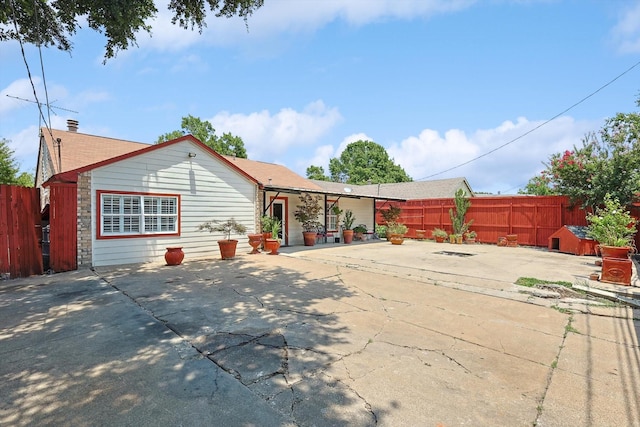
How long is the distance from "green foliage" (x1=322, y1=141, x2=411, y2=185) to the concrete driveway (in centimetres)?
4302

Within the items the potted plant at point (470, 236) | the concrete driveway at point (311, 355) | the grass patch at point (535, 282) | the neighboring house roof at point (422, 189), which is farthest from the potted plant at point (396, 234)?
the neighboring house roof at point (422, 189)

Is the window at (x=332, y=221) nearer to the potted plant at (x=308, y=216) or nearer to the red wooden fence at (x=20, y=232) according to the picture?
the potted plant at (x=308, y=216)

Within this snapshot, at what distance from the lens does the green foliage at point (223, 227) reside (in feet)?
31.8

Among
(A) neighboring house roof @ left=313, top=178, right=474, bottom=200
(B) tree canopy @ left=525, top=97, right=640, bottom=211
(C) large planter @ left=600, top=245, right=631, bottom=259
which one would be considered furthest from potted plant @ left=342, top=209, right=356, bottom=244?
(A) neighboring house roof @ left=313, top=178, right=474, bottom=200

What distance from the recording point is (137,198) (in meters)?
9.05

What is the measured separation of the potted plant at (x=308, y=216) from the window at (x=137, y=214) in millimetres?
5720

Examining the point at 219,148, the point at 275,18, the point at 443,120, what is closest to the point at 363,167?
the point at 219,148

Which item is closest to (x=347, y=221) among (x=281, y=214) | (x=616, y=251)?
(x=281, y=214)

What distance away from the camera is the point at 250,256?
1048 cm

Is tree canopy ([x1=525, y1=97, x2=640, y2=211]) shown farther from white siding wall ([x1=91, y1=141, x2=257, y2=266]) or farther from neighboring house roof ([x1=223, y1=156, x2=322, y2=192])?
white siding wall ([x1=91, y1=141, x2=257, y2=266])

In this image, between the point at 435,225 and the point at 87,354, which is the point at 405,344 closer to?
the point at 87,354

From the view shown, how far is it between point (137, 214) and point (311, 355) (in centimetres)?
798

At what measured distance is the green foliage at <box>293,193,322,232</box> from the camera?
14016 millimetres

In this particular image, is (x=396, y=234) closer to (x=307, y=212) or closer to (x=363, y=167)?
(x=307, y=212)
